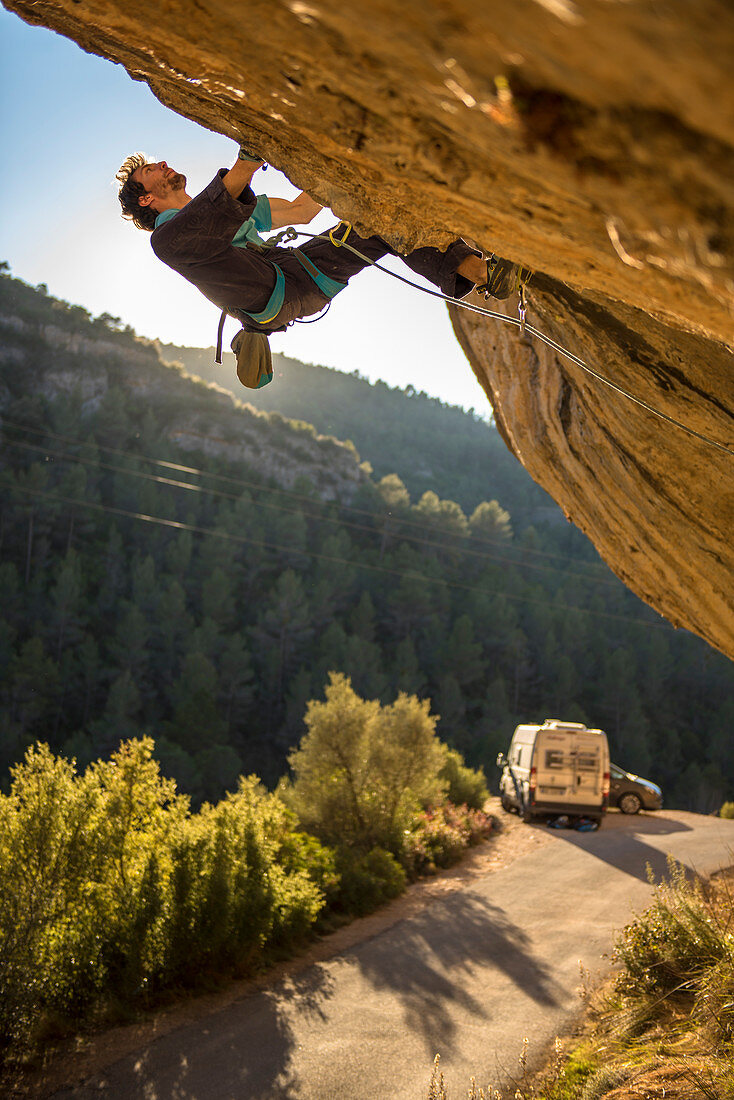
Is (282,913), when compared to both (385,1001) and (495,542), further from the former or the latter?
(495,542)

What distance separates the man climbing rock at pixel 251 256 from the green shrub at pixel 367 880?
33.0 feet

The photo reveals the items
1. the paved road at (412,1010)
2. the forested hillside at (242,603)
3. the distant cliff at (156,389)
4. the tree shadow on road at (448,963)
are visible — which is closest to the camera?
the paved road at (412,1010)

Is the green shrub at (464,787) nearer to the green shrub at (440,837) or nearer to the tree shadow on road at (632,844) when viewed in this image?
the green shrub at (440,837)

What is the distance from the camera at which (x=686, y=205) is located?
3.98 ft

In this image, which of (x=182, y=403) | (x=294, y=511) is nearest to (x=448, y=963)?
(x=294, y=511)

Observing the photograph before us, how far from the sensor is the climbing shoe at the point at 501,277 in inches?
145

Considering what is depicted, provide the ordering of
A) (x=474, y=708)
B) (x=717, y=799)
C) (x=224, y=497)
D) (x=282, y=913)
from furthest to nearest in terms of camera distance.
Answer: (x=224, y=497) < (x=474, y=708) < (x=717, y=799) < (x=282, y=913)

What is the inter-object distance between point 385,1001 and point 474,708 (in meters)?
45.6

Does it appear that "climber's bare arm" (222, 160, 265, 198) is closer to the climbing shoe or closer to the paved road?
the climbing shoe

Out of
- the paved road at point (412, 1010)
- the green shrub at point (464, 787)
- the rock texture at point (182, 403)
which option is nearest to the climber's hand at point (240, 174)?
the paved road at point (412, 1010)

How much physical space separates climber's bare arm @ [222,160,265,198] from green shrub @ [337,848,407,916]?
1127 cm

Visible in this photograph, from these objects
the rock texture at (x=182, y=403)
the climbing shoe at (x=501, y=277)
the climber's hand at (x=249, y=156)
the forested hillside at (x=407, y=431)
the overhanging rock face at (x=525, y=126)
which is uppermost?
the forested hillside at (x=407, y=431)

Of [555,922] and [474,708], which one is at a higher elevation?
[555,922]

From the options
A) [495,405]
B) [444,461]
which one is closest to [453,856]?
A: [495,405]
